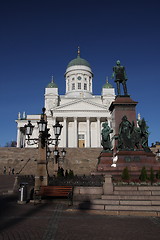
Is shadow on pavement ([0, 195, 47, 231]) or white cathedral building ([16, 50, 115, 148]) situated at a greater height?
white cathedral building ([16, 50, 115, 148])

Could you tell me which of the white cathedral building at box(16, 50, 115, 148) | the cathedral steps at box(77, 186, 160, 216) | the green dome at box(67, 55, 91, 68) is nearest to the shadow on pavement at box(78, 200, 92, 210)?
the cathedral steps at box(77, 186, 160, 216)

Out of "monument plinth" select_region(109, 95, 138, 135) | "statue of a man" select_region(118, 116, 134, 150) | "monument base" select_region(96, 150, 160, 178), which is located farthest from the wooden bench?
"monument plinth" select_region(109, 95, 138, 135)

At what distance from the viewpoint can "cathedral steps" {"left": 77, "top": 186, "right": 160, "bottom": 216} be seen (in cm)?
805

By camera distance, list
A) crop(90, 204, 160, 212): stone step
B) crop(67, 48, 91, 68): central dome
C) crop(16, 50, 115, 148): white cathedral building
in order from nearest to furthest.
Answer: crop(90, 204, 160, 212): stone step, crop(16, 50, 115, 148): white cathedral building, crop(67, 48, 91, 68): central dome

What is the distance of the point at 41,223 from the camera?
6504 millimetres

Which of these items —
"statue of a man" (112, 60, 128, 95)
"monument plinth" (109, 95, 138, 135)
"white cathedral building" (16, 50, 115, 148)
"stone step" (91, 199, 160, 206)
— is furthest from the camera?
"white cathedral building" (16, 50, 115, 148)

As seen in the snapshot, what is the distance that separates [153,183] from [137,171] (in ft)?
6.11

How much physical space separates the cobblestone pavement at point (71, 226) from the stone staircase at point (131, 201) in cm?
44

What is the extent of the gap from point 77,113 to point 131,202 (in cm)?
5130

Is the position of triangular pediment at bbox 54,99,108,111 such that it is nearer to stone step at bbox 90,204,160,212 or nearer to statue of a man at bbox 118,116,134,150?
statue of a man at bbox 118,116,134,150

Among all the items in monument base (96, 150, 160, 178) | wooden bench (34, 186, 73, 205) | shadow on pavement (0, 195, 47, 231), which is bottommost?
shadow on pavement (0, 195, 47, 231)

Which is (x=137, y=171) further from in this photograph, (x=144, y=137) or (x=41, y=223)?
(x=41, y=223)

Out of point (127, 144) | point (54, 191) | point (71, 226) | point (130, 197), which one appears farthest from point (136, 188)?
point (71, 226)

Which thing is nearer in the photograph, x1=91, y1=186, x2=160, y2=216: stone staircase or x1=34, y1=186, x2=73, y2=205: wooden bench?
x1=91, y1=186, x2=160, y2=216: stone staircase
